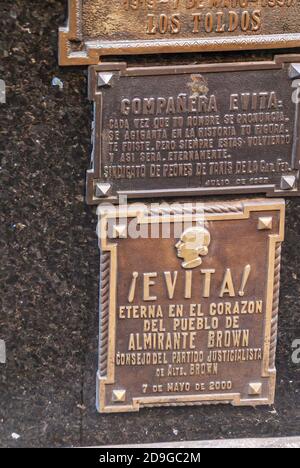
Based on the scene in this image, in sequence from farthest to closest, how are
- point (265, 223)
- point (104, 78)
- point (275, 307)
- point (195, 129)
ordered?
point (275, 307)
point (265, 223)
point (195, 129)
point (104, 78)

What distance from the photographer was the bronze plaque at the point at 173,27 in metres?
3.15

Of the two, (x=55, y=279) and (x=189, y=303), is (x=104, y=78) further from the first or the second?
(x=189, y=303)

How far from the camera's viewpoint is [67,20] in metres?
3.14

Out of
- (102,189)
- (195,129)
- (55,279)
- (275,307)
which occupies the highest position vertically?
(195,129)

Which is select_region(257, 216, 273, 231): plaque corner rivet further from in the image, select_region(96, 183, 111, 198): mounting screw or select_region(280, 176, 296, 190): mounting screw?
select_region(96, 183, 111, 198): mounting screw

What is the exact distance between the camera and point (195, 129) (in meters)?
3.30

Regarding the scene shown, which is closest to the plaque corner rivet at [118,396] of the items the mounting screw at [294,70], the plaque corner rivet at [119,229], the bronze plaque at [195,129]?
the plaque corner rivet at [119,229]

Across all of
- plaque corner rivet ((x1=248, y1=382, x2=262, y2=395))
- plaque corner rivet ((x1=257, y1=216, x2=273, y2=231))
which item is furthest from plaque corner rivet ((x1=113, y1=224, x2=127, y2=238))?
plaque corner rivet ((x1=248, y1=382, x2=262, y2=395))

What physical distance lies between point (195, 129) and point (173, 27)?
13.4 inches

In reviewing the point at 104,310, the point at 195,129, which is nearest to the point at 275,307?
the point at 104,310

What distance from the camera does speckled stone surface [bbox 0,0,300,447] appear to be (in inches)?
126

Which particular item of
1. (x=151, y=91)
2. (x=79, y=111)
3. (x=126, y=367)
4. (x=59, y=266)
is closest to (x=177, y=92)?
(x=151, y=91)

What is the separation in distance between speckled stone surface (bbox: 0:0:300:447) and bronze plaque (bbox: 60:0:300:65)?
52 millimetres
